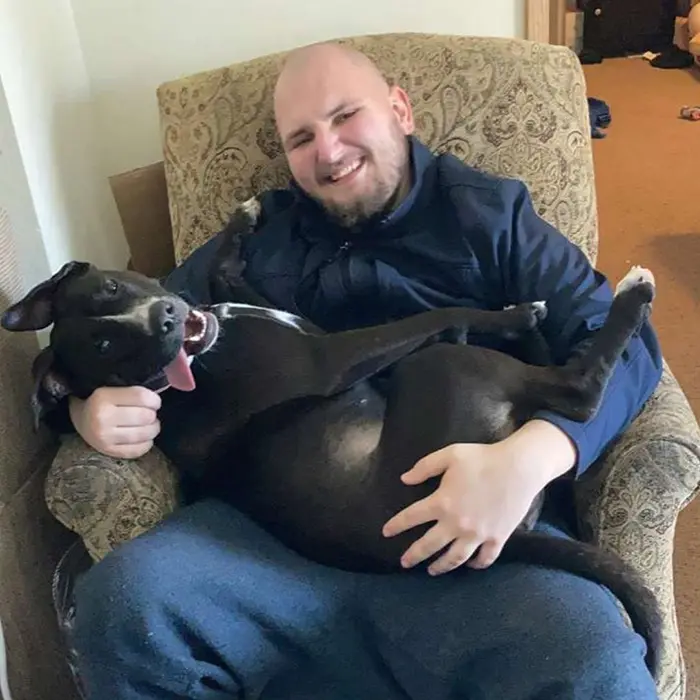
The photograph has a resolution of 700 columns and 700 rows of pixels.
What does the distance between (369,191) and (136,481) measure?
0.56 metres

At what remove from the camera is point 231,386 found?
1331mm

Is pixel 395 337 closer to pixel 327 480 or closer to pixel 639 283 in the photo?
pixel 327 480

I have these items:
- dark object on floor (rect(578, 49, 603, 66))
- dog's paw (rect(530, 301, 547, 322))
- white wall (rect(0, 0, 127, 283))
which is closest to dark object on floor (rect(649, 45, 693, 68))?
dark object on floor (rect(578, 49, 603, 66))

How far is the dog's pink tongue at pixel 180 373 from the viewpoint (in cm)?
129

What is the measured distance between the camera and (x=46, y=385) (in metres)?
1.33

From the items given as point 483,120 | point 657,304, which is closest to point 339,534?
point 483,120

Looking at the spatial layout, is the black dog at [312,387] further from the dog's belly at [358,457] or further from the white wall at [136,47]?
the white wall at [136,47]

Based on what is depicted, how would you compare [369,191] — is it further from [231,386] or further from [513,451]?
[513,451]

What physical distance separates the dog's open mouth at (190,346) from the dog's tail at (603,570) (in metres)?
0.47

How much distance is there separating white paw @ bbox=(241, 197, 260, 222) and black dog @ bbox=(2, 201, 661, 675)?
0.93 ft

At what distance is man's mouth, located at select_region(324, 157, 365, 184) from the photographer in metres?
1.51

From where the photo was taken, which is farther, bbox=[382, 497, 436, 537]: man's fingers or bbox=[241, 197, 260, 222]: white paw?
bbox=[241, 197, 260, 222]: white paw

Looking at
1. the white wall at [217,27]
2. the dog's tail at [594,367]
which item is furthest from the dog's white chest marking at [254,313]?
the white wall at [217,27]

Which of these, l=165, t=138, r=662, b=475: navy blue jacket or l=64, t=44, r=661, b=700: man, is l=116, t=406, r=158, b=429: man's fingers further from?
l=165, t=138, r=662, b=475: navy blue jacket
